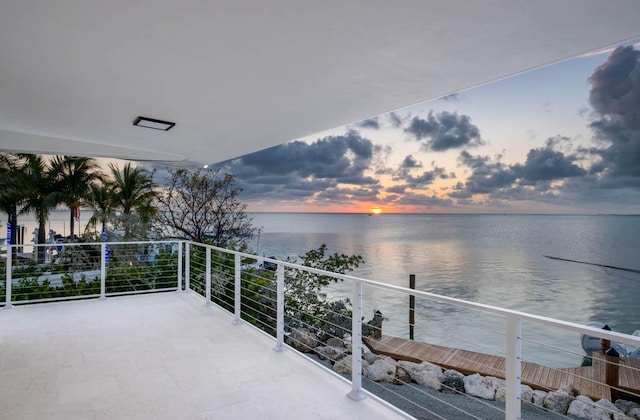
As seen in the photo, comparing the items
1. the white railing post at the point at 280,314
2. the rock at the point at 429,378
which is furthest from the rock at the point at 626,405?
the white railing post at the point at 280,314

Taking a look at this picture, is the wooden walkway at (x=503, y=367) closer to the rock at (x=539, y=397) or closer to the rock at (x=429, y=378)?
the rock at (x=539, y=397)

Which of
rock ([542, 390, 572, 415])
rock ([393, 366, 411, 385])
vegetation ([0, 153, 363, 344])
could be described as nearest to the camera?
rock ([542, 390, 572, 415])

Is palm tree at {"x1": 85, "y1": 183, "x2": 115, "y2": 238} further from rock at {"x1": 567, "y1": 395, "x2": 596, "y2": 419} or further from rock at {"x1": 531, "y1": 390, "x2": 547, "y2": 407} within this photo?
rock at {"x1": 567, "y1": 395, "x2": 596, "y2": 419}

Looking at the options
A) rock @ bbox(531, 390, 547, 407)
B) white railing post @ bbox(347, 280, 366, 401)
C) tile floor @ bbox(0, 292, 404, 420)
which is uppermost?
white railing post @ bbox(347, 280, 366, 401)

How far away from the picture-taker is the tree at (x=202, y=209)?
30.7 feet

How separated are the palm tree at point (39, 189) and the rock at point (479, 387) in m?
14.0

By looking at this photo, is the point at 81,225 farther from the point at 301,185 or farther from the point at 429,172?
the point at 429,172

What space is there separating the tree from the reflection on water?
2.05 feet

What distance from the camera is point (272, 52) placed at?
7.23ft

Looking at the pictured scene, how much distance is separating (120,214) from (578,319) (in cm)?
1374

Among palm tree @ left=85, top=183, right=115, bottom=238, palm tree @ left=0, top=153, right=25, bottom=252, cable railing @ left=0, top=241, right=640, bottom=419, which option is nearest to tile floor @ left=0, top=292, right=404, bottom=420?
cable railing @ left=0, top=241, right=640, bottom=419

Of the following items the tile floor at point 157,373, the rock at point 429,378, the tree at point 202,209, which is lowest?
the rock at point 429,378

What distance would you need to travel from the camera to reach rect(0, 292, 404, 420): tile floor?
257 centimetres

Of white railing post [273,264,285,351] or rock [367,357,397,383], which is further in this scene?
rock [367,357,397,383]
